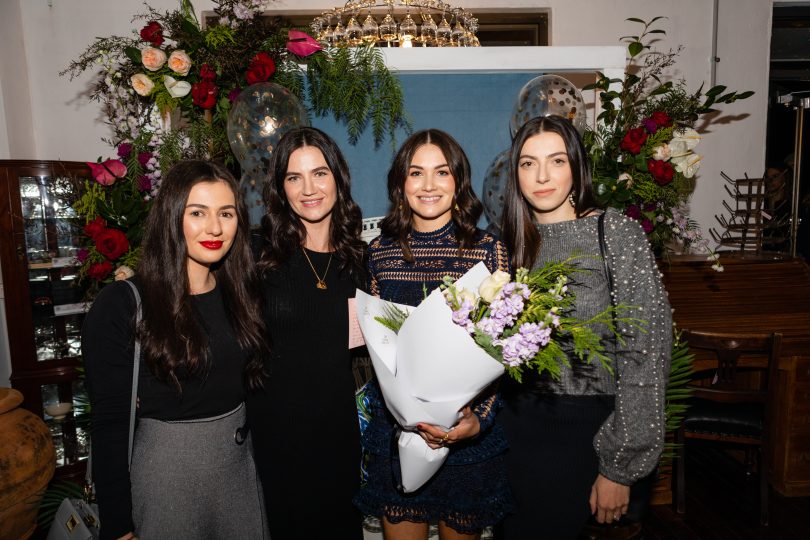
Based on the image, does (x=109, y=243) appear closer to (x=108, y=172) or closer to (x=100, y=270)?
(x=100, y=270)

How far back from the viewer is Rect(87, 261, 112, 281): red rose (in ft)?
7.49

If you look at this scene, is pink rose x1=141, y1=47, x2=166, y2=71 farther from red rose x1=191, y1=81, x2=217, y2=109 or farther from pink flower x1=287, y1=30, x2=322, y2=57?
pink flower x1=287, y1=30, x2=322, y2=57

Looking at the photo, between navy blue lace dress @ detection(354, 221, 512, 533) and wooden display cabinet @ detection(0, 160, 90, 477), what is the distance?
2.93 meters

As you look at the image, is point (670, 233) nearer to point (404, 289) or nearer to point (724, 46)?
point (404, 289)

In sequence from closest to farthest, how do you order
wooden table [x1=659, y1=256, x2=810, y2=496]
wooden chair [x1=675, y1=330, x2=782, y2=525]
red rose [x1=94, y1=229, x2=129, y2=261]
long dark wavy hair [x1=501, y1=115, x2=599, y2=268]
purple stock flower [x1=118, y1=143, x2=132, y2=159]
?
long dark wavy hair [x1=501, y1=115, x2=599, y2=268]
red rose [x1=94, y1=229, x2=129, y2=261]
purple stock flower [x1=118, y1=143, x2=132, y2=159]
wooden chair [x1=675, y1=330, x2=782, y2=525]
wooden table [x1=659, y1=256, x2=810, y2=496]

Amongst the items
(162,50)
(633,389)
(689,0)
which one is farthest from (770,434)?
(162,50)

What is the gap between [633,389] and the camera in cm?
145

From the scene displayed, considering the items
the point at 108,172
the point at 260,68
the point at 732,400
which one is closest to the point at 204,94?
the point at 260,68

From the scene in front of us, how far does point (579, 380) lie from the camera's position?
1.56m

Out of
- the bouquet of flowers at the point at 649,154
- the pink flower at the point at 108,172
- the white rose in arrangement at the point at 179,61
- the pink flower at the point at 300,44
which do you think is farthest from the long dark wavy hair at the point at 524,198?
the pink flower at the point at 108,172

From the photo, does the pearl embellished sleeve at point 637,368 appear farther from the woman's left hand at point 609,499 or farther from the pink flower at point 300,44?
the pink flower at point 300,44

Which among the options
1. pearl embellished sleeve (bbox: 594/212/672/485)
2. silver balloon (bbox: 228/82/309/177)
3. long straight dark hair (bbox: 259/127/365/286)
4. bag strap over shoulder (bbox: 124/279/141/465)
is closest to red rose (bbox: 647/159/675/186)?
pearl embellished sleeve (bbox: 594/212/672/485)

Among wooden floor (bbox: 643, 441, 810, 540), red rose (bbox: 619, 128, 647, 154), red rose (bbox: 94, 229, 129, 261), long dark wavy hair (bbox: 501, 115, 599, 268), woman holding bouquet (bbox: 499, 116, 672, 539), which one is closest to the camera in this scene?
woman holding bouquet (bbox: 499, 116, 672, 539)

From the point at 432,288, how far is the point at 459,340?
486 millimetres
